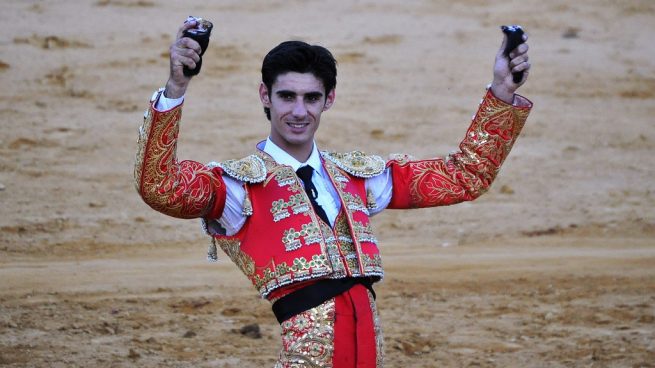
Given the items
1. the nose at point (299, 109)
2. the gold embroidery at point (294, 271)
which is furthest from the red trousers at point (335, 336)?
the nose at point (299, 109)

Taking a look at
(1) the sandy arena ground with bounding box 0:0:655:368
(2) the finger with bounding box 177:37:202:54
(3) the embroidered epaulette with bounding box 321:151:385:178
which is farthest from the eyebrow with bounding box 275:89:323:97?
(1) the sandy arena ground with bounding box 0:0:655:368

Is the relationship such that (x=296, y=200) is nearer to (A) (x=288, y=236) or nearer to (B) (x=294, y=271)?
(A) (x=288, y=236)

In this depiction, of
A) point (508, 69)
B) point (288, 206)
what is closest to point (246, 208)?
point (288, 206)

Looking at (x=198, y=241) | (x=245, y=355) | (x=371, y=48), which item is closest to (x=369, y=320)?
(x=245, y=355)

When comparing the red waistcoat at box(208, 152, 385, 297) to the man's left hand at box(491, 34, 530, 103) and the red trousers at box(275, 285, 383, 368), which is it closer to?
the red trousers at box(275, 285, 383, 368)

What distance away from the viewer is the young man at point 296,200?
12.0 ft

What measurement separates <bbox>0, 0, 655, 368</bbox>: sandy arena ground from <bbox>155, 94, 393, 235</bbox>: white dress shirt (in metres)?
2.07

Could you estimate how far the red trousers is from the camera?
3.74 metres

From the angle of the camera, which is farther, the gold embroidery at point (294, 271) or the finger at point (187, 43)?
the gold embroidery at point (294, 271)

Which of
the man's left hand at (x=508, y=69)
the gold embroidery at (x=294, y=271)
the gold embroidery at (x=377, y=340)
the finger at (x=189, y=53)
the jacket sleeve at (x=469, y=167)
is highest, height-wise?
the finger at (x=189, y=53)

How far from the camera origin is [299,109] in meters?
3.83

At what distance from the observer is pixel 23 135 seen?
9219 mm

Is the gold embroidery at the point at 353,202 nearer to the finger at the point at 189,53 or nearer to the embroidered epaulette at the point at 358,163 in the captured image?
the embroidered epaulette at the point at 358,163

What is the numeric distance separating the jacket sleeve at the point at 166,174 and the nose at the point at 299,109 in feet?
1.07
